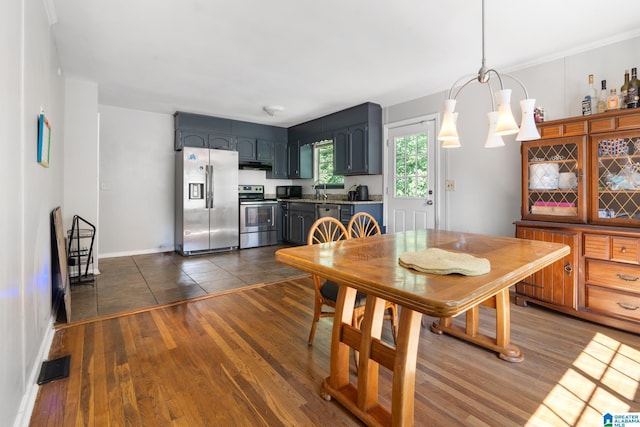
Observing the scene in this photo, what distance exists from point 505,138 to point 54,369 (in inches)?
167

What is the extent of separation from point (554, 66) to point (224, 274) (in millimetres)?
4187

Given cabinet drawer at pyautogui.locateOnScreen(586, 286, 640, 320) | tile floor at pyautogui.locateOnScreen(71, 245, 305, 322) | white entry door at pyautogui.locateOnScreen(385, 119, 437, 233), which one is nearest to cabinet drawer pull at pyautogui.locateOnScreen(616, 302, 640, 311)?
cabinet drawer at pyautogui.locateOnScreen(586, 286, 640, 320)

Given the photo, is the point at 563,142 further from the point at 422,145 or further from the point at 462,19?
the point at 422,145

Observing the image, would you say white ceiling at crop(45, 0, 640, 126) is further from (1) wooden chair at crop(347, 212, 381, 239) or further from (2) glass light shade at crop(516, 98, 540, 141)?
(1) wooden chair at crop(347, 212, 381, 239)

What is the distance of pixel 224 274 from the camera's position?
392 cm

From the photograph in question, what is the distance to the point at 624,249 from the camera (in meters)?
2.36

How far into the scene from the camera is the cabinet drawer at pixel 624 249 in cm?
231

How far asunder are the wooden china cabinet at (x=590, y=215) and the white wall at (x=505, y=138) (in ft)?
1.35

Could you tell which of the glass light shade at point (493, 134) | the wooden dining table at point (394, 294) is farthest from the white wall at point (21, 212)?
the glass light shade at point (493, 134)

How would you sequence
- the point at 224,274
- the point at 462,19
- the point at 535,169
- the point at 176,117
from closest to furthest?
the point at 462,19 < the point at 535,169 < the point at 224,274 < the point at 176,117

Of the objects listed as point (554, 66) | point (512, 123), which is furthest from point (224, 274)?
point (554, 66)

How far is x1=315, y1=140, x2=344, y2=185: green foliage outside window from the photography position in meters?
5.90

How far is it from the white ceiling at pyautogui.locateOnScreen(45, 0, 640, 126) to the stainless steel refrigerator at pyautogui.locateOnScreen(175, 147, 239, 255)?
4.17 feet

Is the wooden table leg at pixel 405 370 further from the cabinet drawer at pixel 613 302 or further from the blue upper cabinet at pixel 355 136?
the blue upper cabinet at pixel 355 136
